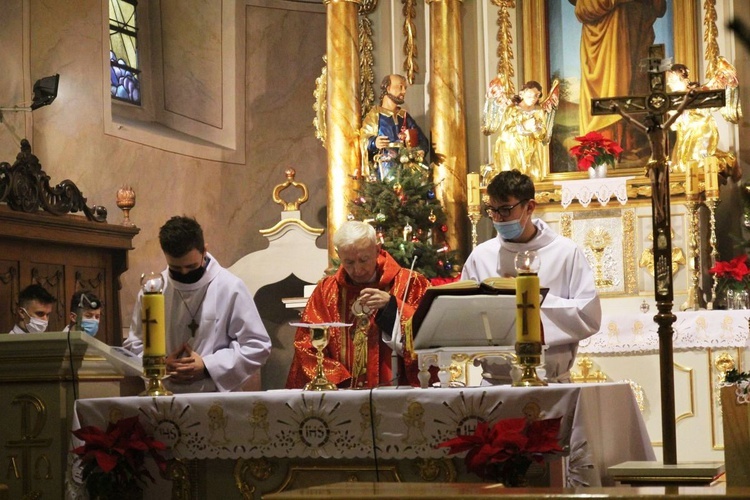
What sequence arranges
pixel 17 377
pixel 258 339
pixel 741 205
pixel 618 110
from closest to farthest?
pixel 17 377, pixel 258 339, pixel 618 110, pixel 741 205

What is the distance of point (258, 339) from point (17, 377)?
3.34ft

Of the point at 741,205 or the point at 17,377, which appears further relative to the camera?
the point at 741,205

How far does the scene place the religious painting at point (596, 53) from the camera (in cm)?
1096

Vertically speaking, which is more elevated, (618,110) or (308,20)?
(308,20)

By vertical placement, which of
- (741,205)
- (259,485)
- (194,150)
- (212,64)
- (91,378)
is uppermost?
(212,64)

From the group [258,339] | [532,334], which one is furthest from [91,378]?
[532,334]

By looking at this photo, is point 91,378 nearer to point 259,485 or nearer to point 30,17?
point 259,485

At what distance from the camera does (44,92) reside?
10172 millimetres

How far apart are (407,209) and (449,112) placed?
125cm

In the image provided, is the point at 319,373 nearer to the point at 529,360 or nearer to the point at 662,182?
the point at 529,360

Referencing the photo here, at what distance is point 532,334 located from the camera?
4129 mm

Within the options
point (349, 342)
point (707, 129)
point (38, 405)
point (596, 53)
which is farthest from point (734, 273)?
point (38, 405)

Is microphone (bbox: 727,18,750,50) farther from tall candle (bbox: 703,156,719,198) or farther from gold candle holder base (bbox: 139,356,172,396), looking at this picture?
tall candle (bbox: 703,156,719,198)

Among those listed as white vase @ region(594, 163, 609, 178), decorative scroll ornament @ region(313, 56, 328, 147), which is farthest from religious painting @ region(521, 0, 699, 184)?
decorative scroll ornament @ region(313, 56, 328, 147)
